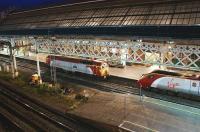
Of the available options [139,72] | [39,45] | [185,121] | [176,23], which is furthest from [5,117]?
[139,72]

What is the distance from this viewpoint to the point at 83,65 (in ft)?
107

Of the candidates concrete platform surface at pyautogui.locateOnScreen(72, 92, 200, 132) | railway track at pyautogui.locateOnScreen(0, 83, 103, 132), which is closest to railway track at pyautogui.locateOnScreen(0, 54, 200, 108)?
concrete platform surface at pyautogui.locateOnScreen(72, 92, 200, 132)

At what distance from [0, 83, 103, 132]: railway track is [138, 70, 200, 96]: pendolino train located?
31.5ft

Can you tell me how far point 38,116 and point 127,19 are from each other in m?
13.4

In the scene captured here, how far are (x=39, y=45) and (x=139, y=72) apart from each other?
14.8 meters

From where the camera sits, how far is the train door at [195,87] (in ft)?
71.6

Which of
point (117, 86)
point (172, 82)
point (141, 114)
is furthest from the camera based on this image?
point (117, 86)

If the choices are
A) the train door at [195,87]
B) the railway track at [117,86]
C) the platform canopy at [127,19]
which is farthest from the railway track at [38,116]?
the train door at [195,87]

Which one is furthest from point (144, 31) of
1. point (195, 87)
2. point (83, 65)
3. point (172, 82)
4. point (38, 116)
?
point (83, 65)

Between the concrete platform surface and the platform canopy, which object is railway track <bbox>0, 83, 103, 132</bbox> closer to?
the concrete platform surface

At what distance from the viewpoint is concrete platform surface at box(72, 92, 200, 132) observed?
17.3 metres

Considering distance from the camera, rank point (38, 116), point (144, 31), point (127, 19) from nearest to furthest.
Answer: point (38, 116), point (144, 31), point (127, 19)

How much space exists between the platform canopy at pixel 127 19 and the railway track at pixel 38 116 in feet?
29.6

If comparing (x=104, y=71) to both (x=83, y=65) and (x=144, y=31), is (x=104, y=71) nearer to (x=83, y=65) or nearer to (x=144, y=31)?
(x=83, y=65)
